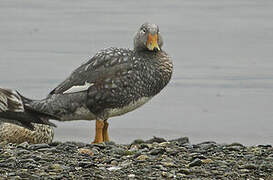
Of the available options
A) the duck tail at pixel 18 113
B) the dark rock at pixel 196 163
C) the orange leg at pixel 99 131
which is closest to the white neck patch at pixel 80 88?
the orange leg at pixel 99 131

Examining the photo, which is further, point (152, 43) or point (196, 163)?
point (152, 43)

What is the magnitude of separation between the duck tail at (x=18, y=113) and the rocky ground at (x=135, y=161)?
589mm

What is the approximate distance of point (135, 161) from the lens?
740 cm

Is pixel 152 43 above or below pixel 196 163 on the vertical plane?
above

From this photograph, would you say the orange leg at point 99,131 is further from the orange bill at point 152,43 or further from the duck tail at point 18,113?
the orange bill at point 152,43

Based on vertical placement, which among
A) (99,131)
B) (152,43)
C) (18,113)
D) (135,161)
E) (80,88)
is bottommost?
(135,161)

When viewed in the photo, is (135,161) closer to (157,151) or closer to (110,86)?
(157,151)

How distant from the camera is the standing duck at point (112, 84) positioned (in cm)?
964

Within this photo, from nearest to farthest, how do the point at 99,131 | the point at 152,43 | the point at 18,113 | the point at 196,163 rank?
→ the point at 196,163 → the point at 18,113 → the point at 99,131 → the point at 152,43

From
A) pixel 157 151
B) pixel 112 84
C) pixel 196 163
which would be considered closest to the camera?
pixel 196 163

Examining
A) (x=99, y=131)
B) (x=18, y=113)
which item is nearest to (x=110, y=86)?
(x=99, y=131)

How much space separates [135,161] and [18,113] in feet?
6.07

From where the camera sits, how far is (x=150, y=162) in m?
7.36

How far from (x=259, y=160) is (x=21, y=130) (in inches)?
144
